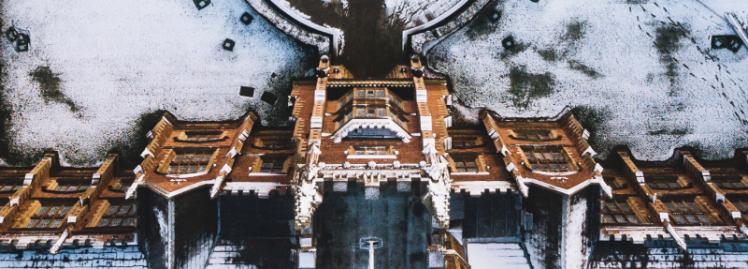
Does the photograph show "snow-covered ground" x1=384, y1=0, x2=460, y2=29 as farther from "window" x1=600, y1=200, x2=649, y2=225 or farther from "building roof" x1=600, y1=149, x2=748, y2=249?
"window" x1=600, y1=200, x2=649, y2=225

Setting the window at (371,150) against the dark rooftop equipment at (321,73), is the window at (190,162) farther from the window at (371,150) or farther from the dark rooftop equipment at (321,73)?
the window at (371,150)

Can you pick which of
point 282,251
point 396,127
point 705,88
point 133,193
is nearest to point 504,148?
point 396,127

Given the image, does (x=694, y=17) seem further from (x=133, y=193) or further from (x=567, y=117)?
(x=133, y=193)

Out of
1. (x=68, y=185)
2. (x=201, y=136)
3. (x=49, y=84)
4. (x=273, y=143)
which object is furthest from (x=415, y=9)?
(x=68, y=185)

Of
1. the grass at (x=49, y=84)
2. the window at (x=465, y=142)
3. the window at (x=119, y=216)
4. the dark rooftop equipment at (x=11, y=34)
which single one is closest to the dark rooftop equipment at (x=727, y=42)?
the window at (x=465, y=142)

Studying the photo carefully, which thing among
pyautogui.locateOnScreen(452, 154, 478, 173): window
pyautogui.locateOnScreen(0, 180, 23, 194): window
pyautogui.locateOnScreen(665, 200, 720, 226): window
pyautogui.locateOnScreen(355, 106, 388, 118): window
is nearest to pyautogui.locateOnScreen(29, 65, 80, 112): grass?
pyautogui.locateOnScreen(0, 180, 23, 194): window
